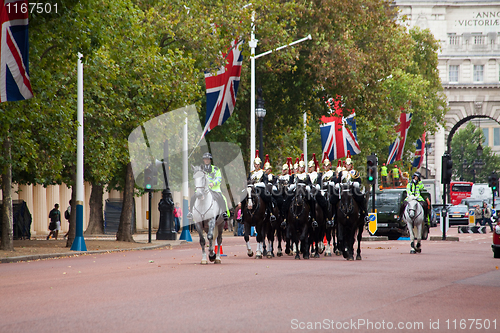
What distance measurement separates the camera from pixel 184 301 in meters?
10.6

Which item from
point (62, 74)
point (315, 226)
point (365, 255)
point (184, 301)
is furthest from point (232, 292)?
point (62, 74)

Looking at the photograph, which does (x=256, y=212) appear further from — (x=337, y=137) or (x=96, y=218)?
(x=96, y=218)

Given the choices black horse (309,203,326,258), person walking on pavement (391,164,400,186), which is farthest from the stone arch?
black horse (309,203,326,258)

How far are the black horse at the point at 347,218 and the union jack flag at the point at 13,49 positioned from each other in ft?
26.5

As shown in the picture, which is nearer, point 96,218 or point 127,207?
point 127,207

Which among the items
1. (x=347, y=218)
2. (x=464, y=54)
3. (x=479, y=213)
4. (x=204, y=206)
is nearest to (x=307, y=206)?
(x=347, y=218)

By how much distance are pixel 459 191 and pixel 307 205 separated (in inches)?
2601

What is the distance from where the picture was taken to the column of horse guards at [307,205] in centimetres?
2002

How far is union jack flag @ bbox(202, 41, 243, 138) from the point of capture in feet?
98.0

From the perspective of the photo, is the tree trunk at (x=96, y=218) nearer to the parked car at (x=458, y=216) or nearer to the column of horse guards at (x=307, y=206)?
the column of horse guards at (x=307, y=206)

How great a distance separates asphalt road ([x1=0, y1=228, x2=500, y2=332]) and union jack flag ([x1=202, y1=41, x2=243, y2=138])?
12.8m

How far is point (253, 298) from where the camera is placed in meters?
10.9

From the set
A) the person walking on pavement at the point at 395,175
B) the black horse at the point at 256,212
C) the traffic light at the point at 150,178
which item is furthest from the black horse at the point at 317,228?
A: the person walking on pavement at the point at 395,175

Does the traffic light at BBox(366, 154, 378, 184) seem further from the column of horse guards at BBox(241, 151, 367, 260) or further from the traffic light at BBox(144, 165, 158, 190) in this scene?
the column of horse guards at BBox(241, 151, 367, 260)
